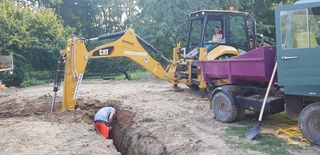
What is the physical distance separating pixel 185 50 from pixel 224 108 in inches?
202

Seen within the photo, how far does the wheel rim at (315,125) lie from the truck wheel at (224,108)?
1.95 m

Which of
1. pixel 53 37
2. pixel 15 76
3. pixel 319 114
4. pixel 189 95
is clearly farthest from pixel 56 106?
pixel 53 37

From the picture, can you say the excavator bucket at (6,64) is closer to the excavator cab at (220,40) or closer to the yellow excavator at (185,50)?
the yellow excavator at (185,50)

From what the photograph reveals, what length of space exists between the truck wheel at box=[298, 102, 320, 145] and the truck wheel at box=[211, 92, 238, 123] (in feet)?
5.92

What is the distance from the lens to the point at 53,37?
23031 millimetres

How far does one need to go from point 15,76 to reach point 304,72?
18999 mm

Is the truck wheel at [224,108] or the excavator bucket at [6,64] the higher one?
the excavator bucket at [6,64]

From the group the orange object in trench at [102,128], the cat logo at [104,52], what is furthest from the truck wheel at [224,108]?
the cat logo at [104,52]

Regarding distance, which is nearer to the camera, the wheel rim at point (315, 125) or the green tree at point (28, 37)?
the wheel rim at point (315, 125)

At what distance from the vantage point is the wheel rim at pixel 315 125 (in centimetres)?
542

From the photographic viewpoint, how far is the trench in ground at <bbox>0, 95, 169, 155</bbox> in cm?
680

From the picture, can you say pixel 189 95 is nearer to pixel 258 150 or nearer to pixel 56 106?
pixel 56 106

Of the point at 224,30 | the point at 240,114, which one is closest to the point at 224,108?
the point at 240,114

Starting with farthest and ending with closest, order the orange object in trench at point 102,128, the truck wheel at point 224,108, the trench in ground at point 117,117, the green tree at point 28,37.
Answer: the green tree at point 28,37
the orange object in trench at point 102,128
the truck wheel at point 224,108
the trench in ground at point 117,117
